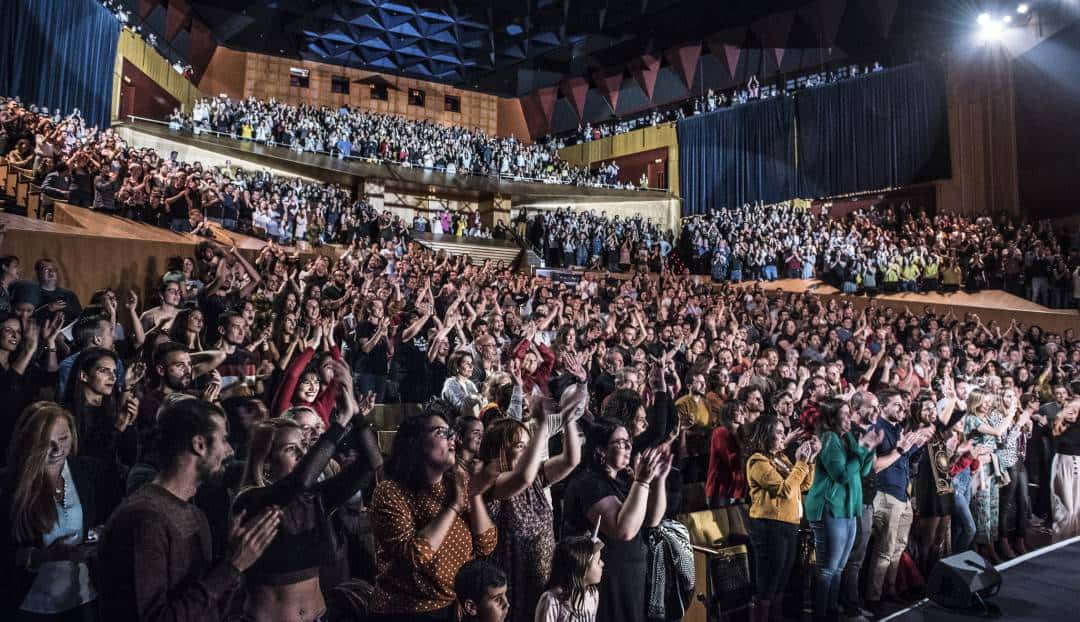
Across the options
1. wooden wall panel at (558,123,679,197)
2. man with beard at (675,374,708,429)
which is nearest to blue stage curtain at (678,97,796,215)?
wooden wall panel at (558,123,679,197)

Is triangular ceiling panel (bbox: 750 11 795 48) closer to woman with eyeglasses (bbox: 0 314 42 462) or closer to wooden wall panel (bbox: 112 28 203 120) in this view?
wooden wall panel (bbox: 112 28 203 120)

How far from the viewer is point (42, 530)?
204 cm

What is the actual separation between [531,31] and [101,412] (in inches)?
888

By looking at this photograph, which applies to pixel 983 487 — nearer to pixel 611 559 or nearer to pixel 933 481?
pixel 933 481

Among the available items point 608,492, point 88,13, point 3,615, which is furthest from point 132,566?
point 88,13

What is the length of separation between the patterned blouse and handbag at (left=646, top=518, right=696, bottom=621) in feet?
3.22

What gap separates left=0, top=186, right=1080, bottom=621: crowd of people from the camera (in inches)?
73.9

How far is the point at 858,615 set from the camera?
12.3ft

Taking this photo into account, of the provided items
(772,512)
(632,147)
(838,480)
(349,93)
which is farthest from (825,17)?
(772,512)

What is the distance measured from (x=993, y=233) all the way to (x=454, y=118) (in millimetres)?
18026

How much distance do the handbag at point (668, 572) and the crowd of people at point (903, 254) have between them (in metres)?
11.5

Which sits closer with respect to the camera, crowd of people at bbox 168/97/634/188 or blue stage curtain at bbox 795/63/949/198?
blue stage curtain at bbox 795/63/949/198

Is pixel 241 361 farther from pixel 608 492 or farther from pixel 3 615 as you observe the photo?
pixel 608 492

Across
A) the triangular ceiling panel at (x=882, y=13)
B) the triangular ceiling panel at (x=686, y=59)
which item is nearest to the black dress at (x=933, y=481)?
the triangular ceiling panel at (x=882, y=13)
